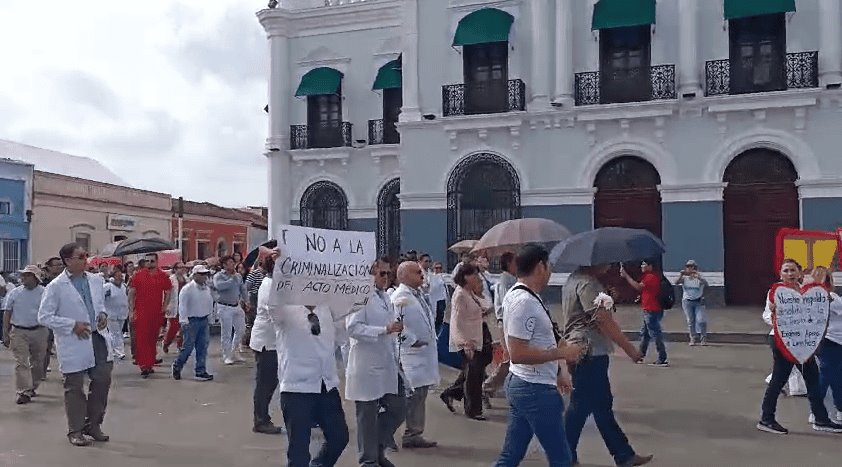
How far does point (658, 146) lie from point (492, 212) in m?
4.42

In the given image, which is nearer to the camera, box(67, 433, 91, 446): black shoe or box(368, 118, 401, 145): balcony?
box(67, 433, 91, 446): black shoe

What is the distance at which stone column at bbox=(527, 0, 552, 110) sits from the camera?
71.5 ft

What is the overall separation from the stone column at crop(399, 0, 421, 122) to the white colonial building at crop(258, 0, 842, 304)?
0.04 m

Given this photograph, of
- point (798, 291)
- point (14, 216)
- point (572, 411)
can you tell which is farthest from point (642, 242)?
point (14, 216)

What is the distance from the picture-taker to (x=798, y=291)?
26.8 feet

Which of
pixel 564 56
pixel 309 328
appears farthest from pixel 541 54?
pixel 309 328

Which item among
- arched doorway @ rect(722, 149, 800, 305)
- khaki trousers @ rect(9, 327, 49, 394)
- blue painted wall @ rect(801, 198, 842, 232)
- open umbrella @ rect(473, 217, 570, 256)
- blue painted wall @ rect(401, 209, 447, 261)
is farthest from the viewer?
blue painted wall @ rect(401, 209, 447, 261)

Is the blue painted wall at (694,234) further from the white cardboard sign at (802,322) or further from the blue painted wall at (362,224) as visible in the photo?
the white cardboard sign at (802,322)

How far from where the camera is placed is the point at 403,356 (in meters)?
7.54

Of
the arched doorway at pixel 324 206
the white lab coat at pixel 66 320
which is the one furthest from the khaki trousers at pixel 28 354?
the arched doorway at pixel 324 206

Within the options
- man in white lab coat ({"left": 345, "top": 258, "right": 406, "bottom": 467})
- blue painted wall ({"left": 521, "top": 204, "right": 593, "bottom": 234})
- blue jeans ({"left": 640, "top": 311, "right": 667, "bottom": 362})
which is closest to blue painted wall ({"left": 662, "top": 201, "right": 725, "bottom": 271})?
blue painted wall ({"left": 521, "top": 204, "right": 593, "bottom": 234})

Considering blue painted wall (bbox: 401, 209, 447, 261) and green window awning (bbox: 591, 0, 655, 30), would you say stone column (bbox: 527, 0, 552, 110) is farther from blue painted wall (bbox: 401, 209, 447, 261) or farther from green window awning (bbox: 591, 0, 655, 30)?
blue painted wall (bbox: 401, 209, 447, 261)

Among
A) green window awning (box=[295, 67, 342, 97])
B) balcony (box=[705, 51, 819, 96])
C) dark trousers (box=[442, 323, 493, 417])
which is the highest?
green window awning (box=[295, 67, 342, 97])

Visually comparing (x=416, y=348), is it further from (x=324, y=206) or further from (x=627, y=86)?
(x=324, y=206)
